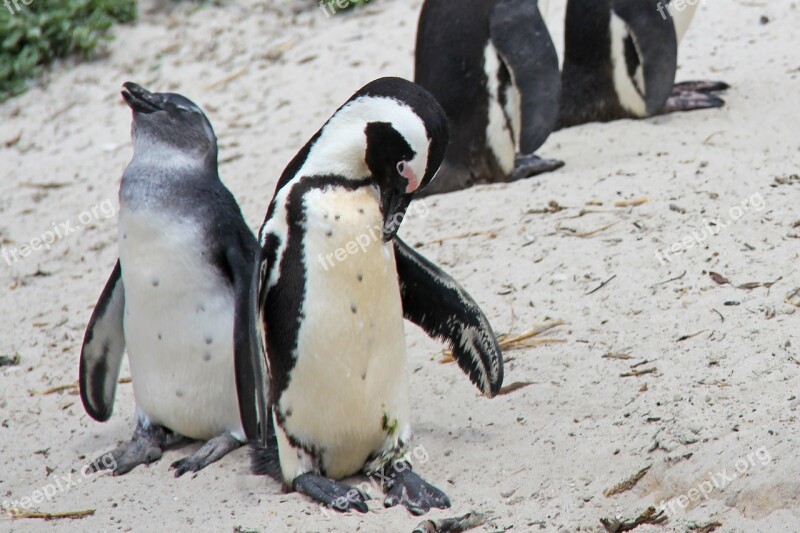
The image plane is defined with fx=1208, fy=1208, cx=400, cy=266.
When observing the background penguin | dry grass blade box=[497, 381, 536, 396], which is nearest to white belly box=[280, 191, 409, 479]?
the background penguin

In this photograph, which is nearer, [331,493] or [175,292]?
[331,493]

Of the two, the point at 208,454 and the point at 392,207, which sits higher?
the point at 392,207

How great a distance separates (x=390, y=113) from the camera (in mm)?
3020

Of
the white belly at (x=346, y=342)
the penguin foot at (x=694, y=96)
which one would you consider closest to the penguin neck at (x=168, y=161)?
the white belly at (x=346, y=342)

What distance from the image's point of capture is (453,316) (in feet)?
10.8

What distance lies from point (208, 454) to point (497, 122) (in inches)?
89.6

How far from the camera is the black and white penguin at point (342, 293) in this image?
3.04 meters

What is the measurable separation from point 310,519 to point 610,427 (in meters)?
0.82

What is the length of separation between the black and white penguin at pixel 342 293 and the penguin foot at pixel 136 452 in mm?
582

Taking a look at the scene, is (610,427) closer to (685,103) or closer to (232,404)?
(232,404)

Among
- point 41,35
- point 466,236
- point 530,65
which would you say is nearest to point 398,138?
point 466,236

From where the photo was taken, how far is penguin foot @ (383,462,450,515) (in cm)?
301

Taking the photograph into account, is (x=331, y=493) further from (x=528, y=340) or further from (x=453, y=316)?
(x=528, y=340)

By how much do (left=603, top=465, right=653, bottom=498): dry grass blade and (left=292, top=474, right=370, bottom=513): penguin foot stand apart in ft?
2.02
